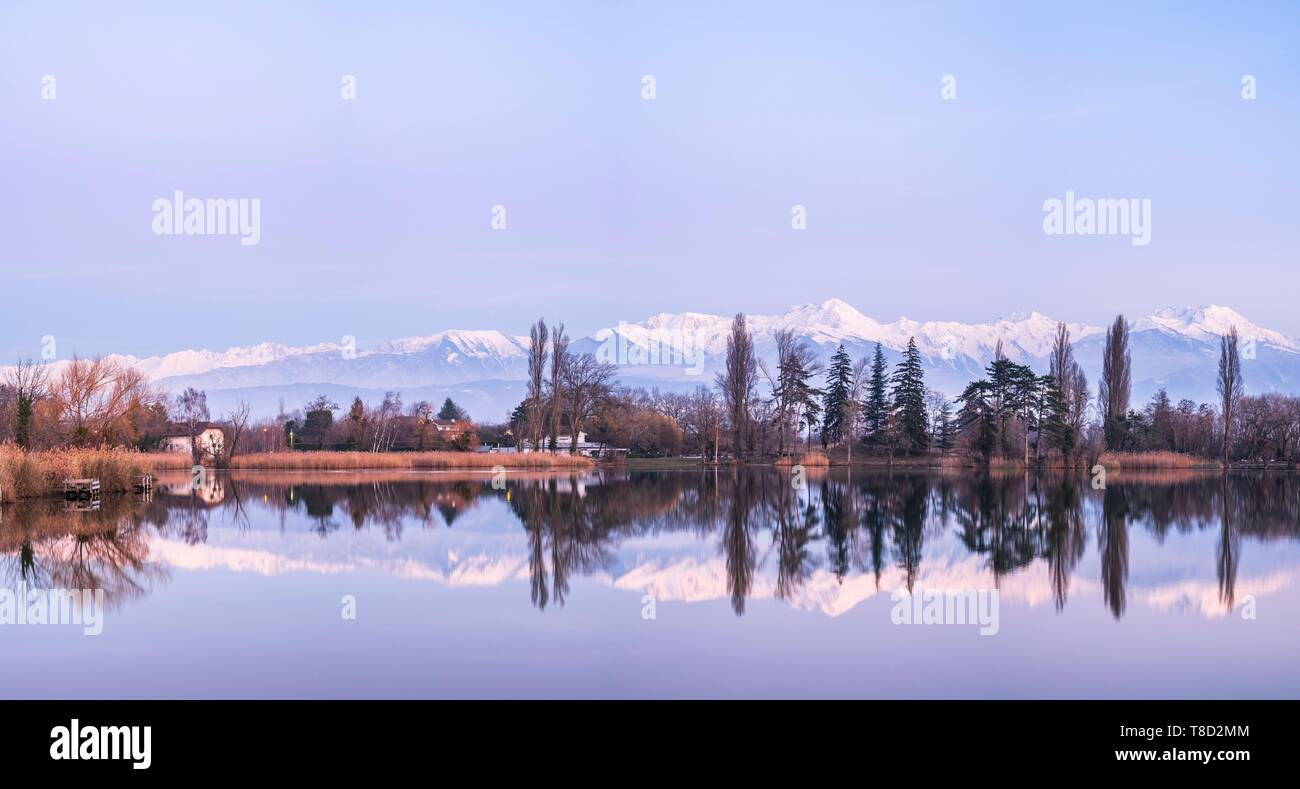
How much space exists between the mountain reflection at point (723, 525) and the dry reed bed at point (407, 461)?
34.8ft

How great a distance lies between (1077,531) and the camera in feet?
62.4

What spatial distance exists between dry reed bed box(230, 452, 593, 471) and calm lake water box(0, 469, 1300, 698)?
2274cm

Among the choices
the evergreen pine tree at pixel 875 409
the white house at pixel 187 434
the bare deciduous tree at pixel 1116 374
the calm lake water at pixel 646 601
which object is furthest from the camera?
the white house at pixel 187 434

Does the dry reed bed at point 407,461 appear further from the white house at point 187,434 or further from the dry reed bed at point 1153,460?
the white house at point 187,434

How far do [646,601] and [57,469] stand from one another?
1890 centimetres

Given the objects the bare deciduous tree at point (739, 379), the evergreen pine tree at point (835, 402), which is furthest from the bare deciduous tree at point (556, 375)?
the evergreen pine tree at point (835, 402)

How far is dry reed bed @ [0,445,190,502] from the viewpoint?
2330 cm

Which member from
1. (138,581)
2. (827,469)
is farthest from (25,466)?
(827,469)

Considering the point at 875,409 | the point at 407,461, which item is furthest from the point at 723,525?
the point at 875,409

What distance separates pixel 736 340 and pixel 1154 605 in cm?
4492

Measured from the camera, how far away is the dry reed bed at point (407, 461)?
155 feet

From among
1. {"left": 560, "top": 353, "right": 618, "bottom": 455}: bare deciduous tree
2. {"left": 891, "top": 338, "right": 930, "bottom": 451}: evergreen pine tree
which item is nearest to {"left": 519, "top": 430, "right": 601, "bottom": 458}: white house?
{"left": 560, "top": 353, "right": 618, "bottom": 455}: bare deciduous tree

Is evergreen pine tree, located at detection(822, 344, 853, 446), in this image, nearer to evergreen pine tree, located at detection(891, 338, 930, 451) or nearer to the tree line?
the tree line
